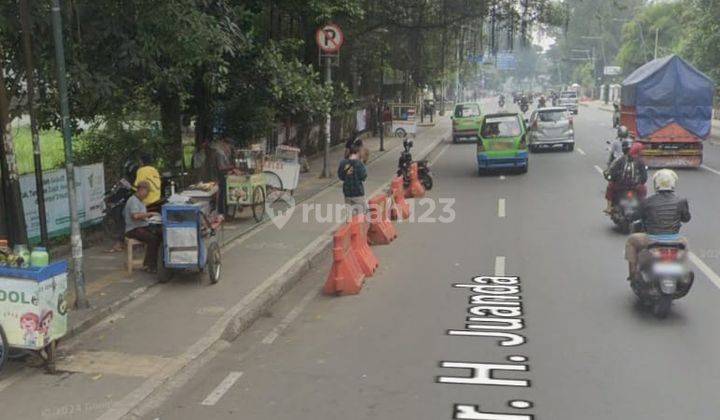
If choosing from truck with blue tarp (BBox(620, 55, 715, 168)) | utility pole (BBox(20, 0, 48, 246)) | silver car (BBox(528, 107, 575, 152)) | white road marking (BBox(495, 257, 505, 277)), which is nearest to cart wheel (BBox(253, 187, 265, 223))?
white road marking (BBox(495, 257, 505, 277))

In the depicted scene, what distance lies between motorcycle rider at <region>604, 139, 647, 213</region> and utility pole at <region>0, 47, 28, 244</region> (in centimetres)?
1005

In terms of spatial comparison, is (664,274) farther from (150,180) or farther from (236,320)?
(150,180)

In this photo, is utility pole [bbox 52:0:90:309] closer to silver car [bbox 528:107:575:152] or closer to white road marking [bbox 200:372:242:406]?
white road marking [bbox 200:372:242:406]

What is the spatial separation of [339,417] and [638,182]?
31.8 feet

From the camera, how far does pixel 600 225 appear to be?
46.8 feet

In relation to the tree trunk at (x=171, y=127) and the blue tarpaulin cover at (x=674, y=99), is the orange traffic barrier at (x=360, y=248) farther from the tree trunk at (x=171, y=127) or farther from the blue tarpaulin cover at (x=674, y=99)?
the blue tarpaulin cover at (x=674, y=99)

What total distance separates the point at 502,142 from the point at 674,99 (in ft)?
21.6

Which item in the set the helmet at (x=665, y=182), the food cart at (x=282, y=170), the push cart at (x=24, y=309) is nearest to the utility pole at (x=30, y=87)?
the push cart at (x=24, y=309)

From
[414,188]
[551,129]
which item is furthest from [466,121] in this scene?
[414,188]

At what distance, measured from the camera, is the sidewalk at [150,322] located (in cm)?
624

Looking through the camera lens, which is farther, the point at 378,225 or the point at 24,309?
the point at 378,225

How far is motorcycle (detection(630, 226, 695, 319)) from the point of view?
26.9 feet

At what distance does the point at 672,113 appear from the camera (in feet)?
79.5

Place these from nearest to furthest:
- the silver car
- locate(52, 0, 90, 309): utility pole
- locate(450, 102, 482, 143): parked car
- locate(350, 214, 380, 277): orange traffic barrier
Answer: locate(52, 0, 90, 309): utility pole < locate(350, 214, 380, 277): orange traffic barrier < the silver car < locate(450, 102, 482, 143): parked car
